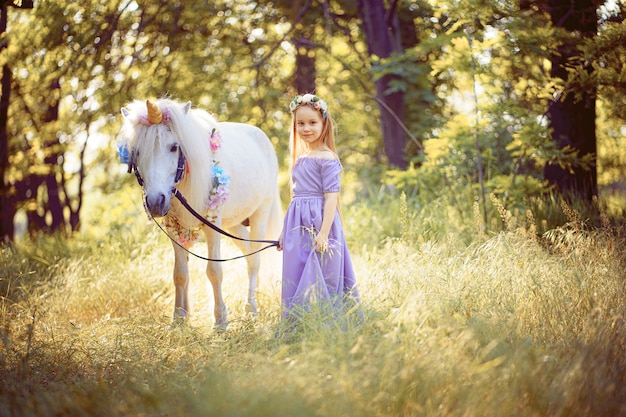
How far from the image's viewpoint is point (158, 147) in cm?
405

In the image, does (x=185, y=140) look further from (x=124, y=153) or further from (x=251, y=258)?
(x=251, y=258)

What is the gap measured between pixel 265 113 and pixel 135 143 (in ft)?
22.8

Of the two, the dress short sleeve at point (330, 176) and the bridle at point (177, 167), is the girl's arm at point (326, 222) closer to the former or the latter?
the dress short sleeve at point (330, 176)

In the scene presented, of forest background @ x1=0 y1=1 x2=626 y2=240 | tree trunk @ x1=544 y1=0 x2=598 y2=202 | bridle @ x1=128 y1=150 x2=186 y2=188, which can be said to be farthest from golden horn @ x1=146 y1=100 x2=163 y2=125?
tree trunk @ x1=544 y1=0 x2=598 y2=202

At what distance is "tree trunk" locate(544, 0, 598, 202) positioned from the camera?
22.1 feet

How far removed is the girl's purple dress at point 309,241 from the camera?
402cm

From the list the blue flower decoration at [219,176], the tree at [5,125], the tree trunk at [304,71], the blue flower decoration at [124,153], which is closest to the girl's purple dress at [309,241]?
the blue flower decoration at [219,176]

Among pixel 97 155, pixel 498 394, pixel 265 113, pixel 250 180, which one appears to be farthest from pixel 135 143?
pixel 97 155

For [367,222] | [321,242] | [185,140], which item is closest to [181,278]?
[185,140]

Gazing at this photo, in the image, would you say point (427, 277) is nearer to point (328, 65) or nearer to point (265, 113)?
point (265, 113)

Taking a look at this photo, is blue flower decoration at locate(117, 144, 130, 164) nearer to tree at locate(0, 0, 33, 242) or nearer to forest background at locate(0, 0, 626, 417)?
forest background at locate(0, 0, 626, 417)

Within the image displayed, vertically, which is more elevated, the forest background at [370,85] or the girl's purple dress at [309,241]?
the forest background at [370,85]

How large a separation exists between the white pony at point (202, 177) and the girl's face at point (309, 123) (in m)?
0.79

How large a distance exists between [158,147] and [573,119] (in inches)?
200
